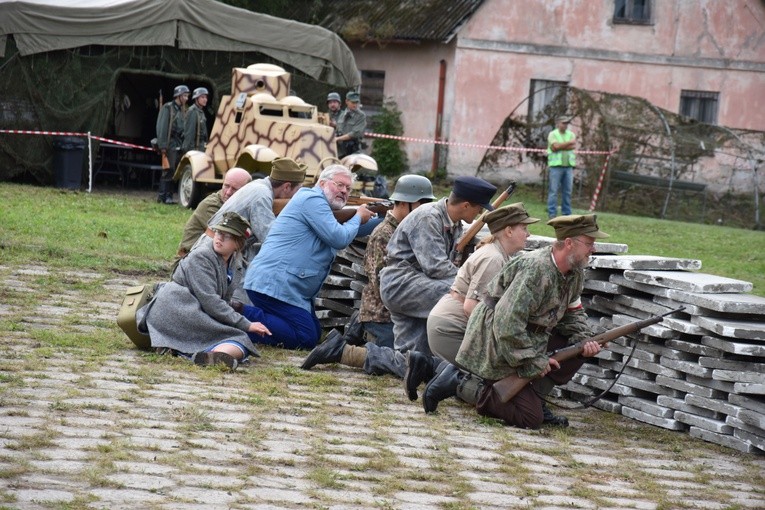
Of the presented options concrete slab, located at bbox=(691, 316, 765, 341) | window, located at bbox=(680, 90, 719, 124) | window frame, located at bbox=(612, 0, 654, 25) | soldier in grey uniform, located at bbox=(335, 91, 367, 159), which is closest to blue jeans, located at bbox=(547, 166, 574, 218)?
soldier in grey uniform, located at bbox=(335, 91, 367, 159)

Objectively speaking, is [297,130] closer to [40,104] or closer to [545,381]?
[40,104]

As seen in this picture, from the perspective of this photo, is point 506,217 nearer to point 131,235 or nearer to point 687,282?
point 687,282

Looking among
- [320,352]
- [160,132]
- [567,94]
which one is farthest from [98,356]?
[567,94]

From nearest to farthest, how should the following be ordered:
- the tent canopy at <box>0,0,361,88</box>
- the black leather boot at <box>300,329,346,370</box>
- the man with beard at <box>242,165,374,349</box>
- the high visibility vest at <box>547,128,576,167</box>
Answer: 1. the black leather boot at <box>300,329,346,370</box>
2. the man with beard at <box>242,165,374,349</box>
3. the tent canopy at <box>0,0,361,88</box>
4. the high visibility vest at <box>547,128,576,167</box>

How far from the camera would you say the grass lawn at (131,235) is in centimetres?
1413

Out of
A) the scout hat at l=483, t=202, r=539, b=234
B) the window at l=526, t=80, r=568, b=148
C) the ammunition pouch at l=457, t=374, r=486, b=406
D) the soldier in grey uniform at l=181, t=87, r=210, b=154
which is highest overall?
the window at l=526, t=80, r=568, b=148

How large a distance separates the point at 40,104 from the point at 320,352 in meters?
15.2

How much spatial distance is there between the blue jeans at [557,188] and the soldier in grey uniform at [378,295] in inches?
501

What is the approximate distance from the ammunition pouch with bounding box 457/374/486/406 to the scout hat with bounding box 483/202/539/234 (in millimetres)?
1012

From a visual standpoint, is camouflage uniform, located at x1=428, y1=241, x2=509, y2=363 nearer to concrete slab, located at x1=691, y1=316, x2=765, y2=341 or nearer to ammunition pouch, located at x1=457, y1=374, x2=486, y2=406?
ammunition pouch, located at x1=457, y1=374, x2=486, y2=406

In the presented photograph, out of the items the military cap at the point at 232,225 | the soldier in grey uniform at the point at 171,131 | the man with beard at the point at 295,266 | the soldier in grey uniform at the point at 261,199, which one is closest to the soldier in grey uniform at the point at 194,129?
the soldier in grey uniform at the point at 171,131

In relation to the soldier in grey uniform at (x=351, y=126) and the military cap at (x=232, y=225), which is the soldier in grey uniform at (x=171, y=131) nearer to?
the soldier in grey uniform at (x=351, y=126)

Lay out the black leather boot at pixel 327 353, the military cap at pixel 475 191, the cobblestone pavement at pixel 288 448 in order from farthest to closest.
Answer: the black leather boot at pixel 327 353 → the military cap at pixel 475 191 → the cobblestone pavement at pixel 288 448

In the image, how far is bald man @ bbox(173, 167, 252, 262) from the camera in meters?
11.2
